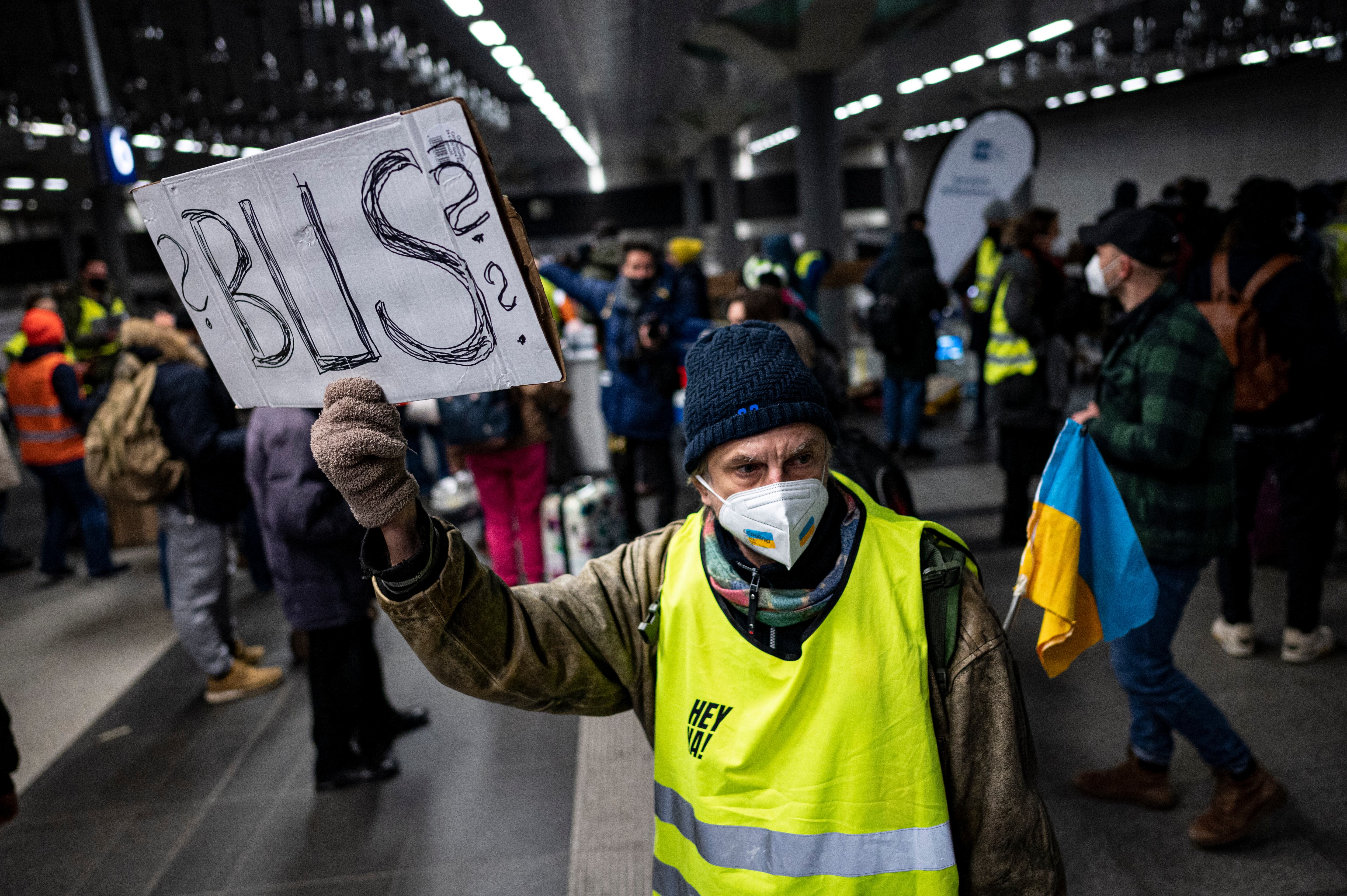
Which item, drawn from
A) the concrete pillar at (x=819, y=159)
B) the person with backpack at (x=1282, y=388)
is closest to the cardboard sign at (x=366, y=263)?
the person with backpack at (x=1282, y=388)

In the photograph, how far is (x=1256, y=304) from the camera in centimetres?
349

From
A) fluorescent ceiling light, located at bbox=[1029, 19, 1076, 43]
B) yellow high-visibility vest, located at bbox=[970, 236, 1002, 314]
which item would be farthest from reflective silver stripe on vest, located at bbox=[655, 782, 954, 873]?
fluorescent ceiling light, located at bbox=[1029, 19, 1076, 43]

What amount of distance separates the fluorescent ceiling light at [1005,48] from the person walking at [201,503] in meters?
12.1

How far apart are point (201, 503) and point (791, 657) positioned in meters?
3.64

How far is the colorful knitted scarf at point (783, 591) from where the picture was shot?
1.37 meters

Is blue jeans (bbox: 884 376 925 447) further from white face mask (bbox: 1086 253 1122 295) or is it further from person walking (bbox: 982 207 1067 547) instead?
white face mask (bbox: 1086 253 1122 295)

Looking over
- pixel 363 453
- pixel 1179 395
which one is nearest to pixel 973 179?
pixel 1179 395

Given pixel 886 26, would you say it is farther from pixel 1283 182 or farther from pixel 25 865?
pixel 25 865

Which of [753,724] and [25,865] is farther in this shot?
[25,865]

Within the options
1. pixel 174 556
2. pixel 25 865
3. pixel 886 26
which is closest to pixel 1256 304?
pixel 174 556

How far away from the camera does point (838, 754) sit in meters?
1.35

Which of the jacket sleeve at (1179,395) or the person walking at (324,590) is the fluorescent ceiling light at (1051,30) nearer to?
the jacket sleeve at (1179,395)

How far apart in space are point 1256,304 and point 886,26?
856 centimetres

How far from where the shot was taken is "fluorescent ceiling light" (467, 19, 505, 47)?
899 centimetres
